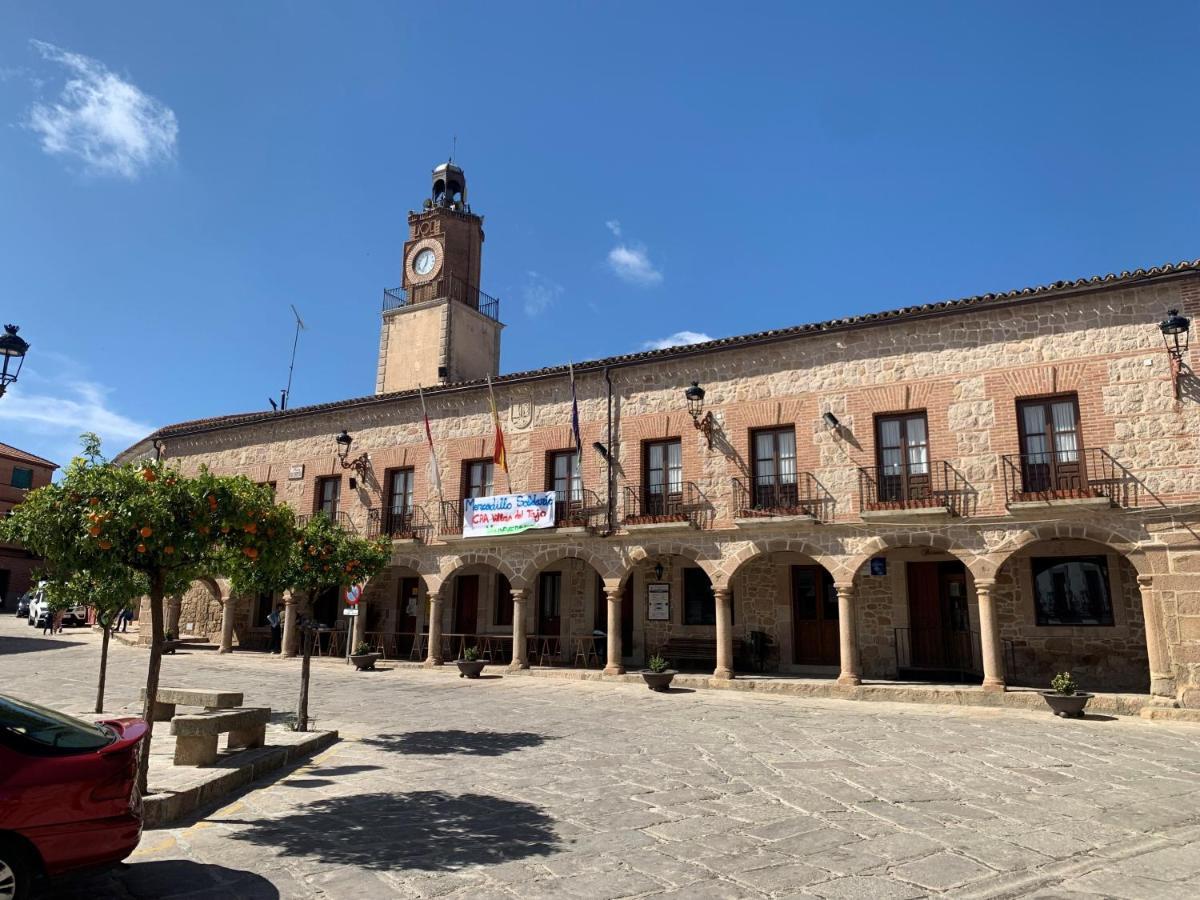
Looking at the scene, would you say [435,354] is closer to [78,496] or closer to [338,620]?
[338,620]

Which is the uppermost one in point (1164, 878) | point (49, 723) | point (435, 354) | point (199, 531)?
point (435, 354)

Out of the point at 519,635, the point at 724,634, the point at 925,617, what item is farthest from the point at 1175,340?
the point at 519,635

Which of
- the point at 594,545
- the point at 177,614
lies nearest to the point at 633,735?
the point at 594,545

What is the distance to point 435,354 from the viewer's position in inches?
1166

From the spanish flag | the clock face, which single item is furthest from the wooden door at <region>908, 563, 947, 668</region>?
the clock face

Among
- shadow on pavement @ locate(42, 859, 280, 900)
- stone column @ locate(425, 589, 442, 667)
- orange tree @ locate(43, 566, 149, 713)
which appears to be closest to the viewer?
shadow on pavement @ locate(42, 859, 280, 900)

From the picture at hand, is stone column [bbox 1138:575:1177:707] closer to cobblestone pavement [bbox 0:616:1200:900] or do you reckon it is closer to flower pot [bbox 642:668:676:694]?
cobblestone pavement [bbox 0:616:1200:900]

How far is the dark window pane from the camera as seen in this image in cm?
1482

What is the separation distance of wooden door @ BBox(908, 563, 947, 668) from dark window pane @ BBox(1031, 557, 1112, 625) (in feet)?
6.03

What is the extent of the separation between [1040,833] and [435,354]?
26.3 m

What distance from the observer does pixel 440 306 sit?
97.8 feet

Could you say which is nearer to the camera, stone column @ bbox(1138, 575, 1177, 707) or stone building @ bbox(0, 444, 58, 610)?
stone column @ bbox(1138, 575, 1177, 707)

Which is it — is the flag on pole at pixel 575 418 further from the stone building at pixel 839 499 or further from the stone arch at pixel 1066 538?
the stone arch at pixel 1066 538

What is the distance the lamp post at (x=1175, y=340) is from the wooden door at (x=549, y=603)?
44.9 feet
